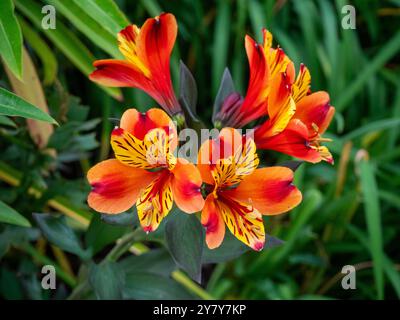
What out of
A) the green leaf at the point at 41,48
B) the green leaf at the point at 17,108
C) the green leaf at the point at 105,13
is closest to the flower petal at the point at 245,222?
the green leaf at the point at 17,108

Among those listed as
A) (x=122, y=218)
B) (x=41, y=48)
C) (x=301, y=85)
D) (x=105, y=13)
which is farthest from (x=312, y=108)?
(x=41, y=48)

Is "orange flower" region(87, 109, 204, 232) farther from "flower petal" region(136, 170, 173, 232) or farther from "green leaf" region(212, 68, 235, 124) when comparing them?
"green leaf" region(212, 68, 235, 124)

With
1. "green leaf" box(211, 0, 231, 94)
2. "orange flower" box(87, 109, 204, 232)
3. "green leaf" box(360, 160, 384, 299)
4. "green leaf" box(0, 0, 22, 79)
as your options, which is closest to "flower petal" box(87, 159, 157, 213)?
"orange flower" box(87, 109, 204, 232)

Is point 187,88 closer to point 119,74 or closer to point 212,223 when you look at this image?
point 119,74

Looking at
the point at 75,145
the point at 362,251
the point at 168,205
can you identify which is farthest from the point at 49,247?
the point at 168,205
